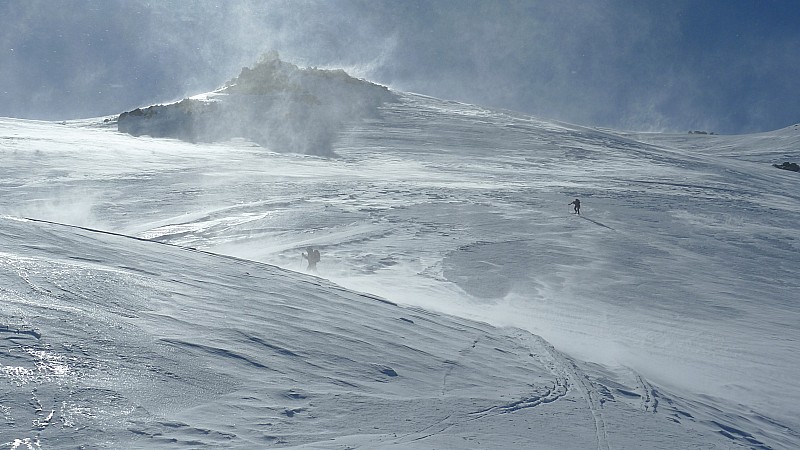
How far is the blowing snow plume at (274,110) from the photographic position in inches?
1505

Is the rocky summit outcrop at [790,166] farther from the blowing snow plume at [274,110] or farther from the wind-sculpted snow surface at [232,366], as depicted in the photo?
the wind-sculpted snow surface at [232,366]

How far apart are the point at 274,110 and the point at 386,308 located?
33.9m

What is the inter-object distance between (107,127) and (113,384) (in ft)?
126

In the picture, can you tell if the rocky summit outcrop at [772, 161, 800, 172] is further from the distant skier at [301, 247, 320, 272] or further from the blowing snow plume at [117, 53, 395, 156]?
the distant skier at [301, 247, 320, 272]

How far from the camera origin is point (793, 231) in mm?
22219

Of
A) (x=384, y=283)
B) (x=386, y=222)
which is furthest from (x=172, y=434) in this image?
(x=386, y=222)

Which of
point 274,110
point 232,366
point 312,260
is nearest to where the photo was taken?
point 232,366

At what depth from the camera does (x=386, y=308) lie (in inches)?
409

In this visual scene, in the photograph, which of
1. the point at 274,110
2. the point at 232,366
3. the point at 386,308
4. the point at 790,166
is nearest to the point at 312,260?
the point at 386,308

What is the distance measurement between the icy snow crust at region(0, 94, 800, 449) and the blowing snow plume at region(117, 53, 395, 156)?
829 cm

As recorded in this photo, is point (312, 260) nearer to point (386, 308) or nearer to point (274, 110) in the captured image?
point (386, 308)

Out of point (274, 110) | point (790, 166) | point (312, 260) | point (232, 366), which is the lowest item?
point (312, 260)

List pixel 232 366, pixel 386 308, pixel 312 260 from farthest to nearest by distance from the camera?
pixel 312 260 → pixel 386 308 → pixel 232 366

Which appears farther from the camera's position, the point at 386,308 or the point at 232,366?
the point at 386,308
